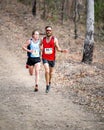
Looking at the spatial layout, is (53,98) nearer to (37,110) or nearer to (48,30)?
(37,110)

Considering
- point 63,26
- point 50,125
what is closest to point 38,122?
point 50,125

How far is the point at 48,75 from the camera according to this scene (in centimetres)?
1157

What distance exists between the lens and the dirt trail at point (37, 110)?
837 cm

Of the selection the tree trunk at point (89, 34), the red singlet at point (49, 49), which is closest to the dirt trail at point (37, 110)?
the red singlet at point (49, 49)

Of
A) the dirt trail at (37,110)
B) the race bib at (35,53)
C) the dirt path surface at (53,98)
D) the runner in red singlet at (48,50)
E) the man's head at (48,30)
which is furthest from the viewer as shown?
the race bib at (35,53)

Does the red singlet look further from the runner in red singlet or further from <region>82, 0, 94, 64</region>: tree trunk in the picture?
<region>82, 0, 94, 64</region>: tree trunk

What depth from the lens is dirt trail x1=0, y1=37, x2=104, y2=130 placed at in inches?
329

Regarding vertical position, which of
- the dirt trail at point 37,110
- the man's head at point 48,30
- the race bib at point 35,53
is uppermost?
the man's head at point 48,30

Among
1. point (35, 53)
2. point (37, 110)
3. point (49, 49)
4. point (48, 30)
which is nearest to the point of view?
point (37, 110)

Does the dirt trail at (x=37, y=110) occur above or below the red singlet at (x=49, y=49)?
below

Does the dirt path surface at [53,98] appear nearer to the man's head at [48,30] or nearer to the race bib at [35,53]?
the race bib at [35,53]

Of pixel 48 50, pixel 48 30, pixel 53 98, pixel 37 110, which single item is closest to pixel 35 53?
pixel 48 50

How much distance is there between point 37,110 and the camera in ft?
31.4

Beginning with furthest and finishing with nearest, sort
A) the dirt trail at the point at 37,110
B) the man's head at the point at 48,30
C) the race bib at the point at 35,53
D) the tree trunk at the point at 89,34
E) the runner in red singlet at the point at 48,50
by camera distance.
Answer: the tree trunk at the point at 89,34
the race bib at the point at 35,53
the runner in red singlet at the point at 48,50
the man's head at the point at 48,30
the dirt trail at the point at 37,110
